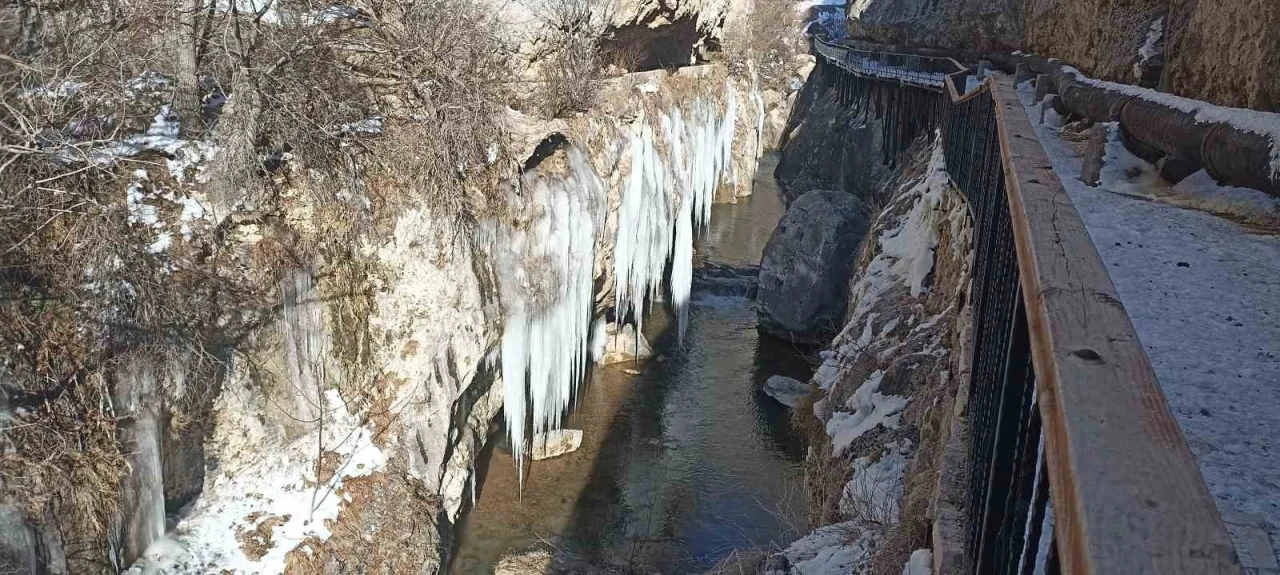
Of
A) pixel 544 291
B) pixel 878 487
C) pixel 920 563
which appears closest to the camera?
pixel 920 563

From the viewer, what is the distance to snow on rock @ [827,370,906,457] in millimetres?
7297

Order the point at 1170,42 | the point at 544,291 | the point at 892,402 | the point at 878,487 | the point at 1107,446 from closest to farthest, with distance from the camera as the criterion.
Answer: the point at 1107,446 → the point at 878,487 → the point at 892,402 → the point at 1170,42 → the point at 544,291

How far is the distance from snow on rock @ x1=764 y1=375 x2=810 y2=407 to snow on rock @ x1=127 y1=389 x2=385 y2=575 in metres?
7.47

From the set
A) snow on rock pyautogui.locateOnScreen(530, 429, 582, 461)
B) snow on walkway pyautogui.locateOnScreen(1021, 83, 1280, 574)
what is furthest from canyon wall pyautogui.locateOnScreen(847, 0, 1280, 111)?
snow on rock pyautogui.locateOnScreen(530, 429, 582, 461)

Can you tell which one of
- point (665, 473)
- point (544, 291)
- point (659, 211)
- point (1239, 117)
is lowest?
point (665, 473)

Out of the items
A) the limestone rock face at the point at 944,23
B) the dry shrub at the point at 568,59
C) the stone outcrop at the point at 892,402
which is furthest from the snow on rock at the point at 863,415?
the limestone rock face at the point at 944,23

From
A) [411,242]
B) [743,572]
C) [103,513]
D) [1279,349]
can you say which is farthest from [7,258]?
[1279,349]

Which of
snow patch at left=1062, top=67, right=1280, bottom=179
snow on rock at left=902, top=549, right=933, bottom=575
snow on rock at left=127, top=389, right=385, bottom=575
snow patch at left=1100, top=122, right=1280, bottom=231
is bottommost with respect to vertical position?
snow on rock at left=127, top=389, right=385, bottom=575

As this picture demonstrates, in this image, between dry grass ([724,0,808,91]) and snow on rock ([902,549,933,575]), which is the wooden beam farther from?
dry grass ([724,0,808,91])

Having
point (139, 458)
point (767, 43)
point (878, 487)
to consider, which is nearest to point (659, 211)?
point (139, 458)

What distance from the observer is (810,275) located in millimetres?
17281

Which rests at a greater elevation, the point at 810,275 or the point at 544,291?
the point at 544,291

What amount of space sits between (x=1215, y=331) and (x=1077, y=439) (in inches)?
66.4

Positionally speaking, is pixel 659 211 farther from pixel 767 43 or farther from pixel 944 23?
pixel 767 43
